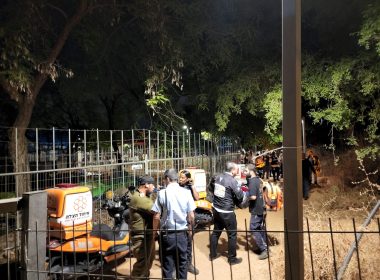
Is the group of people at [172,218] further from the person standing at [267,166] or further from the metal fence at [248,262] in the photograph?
the person standing at [267,166]

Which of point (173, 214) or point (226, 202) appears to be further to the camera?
point (226, 202)

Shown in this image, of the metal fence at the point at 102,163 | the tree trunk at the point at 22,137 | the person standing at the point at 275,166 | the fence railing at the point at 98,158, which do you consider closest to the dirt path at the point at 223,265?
the metal fence at the point at 102,163

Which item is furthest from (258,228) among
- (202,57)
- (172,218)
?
(202,57)

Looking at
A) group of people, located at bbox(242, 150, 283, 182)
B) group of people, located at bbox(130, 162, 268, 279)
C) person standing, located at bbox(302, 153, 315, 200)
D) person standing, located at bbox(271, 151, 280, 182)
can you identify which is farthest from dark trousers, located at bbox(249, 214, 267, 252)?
person standing, located at bbox(271, 151, 280, 182)

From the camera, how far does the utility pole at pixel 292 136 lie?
337cm

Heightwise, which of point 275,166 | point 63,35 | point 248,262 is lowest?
point 248,262

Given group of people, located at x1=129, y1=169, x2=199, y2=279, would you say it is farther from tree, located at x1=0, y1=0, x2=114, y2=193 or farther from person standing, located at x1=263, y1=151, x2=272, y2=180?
person standing, located at x1=263, y1=151, x2=272, y2=180

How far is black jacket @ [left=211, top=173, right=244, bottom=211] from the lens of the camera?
712 cm

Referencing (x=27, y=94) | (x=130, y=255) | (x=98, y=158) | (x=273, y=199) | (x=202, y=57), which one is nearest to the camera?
(x=130, y=255)

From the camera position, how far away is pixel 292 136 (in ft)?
11.2

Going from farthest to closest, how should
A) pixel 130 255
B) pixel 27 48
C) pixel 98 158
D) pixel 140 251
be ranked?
pixel 27 48
pixel 98 158
pixel 140 251
pixel 130 255

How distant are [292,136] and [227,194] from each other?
3.86 meters

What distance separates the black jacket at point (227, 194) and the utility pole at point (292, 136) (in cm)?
368

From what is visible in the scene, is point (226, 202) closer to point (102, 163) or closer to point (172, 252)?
point (172, 252)
